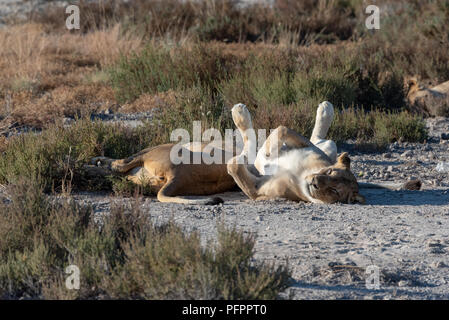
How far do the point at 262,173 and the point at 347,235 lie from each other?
128cm

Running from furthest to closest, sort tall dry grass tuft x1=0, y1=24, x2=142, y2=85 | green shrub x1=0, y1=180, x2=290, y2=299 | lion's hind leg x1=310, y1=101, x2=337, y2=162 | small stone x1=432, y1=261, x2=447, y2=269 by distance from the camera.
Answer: tall dry grass tuft x1=0, y1=24, x2=142, y2=85
lion's hind leg x1=310, y1=101, x2=337, y2=162
small stone x1=432, y1=261, x2=447, y2=269
green shrub x1=0, y1=180, x2=290, y2=299

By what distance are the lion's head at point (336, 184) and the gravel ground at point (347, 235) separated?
9cm

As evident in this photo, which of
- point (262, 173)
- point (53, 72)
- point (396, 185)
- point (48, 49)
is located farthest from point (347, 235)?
point (48, 49)

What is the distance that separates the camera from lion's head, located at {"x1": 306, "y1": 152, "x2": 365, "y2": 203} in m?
6.41

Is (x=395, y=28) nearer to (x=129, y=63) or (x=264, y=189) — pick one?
(x=129, y=63)

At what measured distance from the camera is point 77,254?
15.9 feet

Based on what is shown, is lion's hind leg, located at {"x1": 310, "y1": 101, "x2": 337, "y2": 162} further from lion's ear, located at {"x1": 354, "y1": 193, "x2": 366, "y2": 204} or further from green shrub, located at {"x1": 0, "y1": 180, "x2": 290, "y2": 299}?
green shrub, located at {"x1": 0, "y1": 180, "x2": 290, "y2": 299}

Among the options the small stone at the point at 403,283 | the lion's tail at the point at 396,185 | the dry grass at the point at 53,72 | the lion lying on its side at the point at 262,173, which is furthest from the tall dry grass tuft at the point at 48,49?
the small stone at the point at 403,283

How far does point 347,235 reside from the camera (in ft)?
19.3

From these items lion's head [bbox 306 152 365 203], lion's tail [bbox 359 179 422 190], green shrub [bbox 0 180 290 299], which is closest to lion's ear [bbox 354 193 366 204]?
lion's head [bbox 306 152 365 203]

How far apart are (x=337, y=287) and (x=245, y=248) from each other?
2.31 feet

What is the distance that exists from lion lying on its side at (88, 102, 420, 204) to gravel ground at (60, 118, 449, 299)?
0.35ft

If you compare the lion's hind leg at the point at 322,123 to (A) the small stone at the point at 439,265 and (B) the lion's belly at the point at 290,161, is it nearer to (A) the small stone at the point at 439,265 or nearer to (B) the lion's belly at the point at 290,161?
(B) the lion's belly at the point at 290,161

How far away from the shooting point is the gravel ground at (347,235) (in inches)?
190
